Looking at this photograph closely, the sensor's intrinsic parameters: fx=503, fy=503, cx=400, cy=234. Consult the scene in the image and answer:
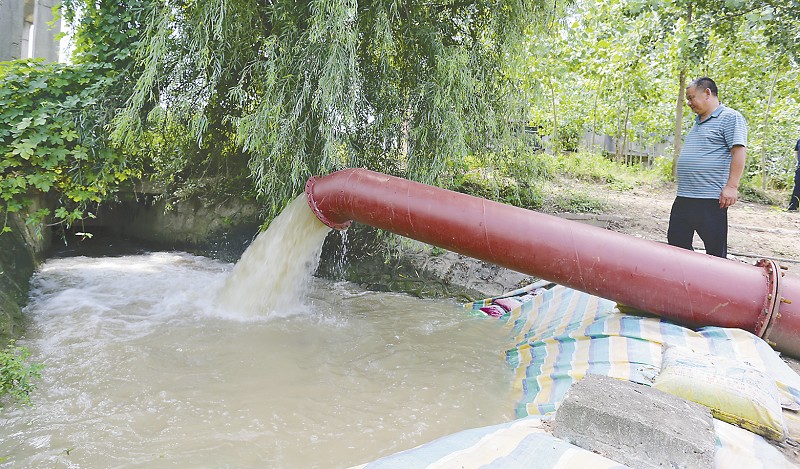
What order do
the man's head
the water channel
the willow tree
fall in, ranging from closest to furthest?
the water channel < the man's head < the willow tree

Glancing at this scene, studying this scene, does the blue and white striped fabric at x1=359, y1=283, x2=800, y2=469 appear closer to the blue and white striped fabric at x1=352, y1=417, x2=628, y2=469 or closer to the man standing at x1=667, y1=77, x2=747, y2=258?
the blue and white striped fabric at x1=352, y1=417, x2=628, y2=469

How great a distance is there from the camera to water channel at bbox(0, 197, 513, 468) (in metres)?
2.73

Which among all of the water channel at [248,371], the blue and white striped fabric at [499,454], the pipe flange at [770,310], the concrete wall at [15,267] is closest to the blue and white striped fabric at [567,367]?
the blue and white striped fabric at [499,454]

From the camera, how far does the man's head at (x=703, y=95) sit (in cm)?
402

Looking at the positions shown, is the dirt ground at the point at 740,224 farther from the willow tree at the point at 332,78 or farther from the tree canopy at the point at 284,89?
the willow tree at the point at 332,78

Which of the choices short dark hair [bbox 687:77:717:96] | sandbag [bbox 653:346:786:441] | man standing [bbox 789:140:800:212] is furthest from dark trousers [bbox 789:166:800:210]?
sandbag [bbox 653:346:786:441]

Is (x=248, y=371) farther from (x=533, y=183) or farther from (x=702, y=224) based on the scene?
(x=533, y=183)

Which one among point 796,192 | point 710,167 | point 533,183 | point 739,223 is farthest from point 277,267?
point 796,192

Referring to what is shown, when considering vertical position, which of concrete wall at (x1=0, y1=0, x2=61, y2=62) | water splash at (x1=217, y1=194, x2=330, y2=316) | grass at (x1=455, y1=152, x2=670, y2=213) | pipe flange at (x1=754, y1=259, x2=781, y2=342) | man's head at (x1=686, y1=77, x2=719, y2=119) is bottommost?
water splash at (x1=217, y1=194, x2=330, y2=316)

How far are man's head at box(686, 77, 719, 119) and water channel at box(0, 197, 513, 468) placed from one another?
2.57 meters

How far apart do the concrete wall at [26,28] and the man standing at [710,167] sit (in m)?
7.29

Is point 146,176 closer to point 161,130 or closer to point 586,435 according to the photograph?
point 161,130

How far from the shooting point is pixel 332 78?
4395 millimetres

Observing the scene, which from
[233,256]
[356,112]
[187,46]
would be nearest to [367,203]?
[356,112]
